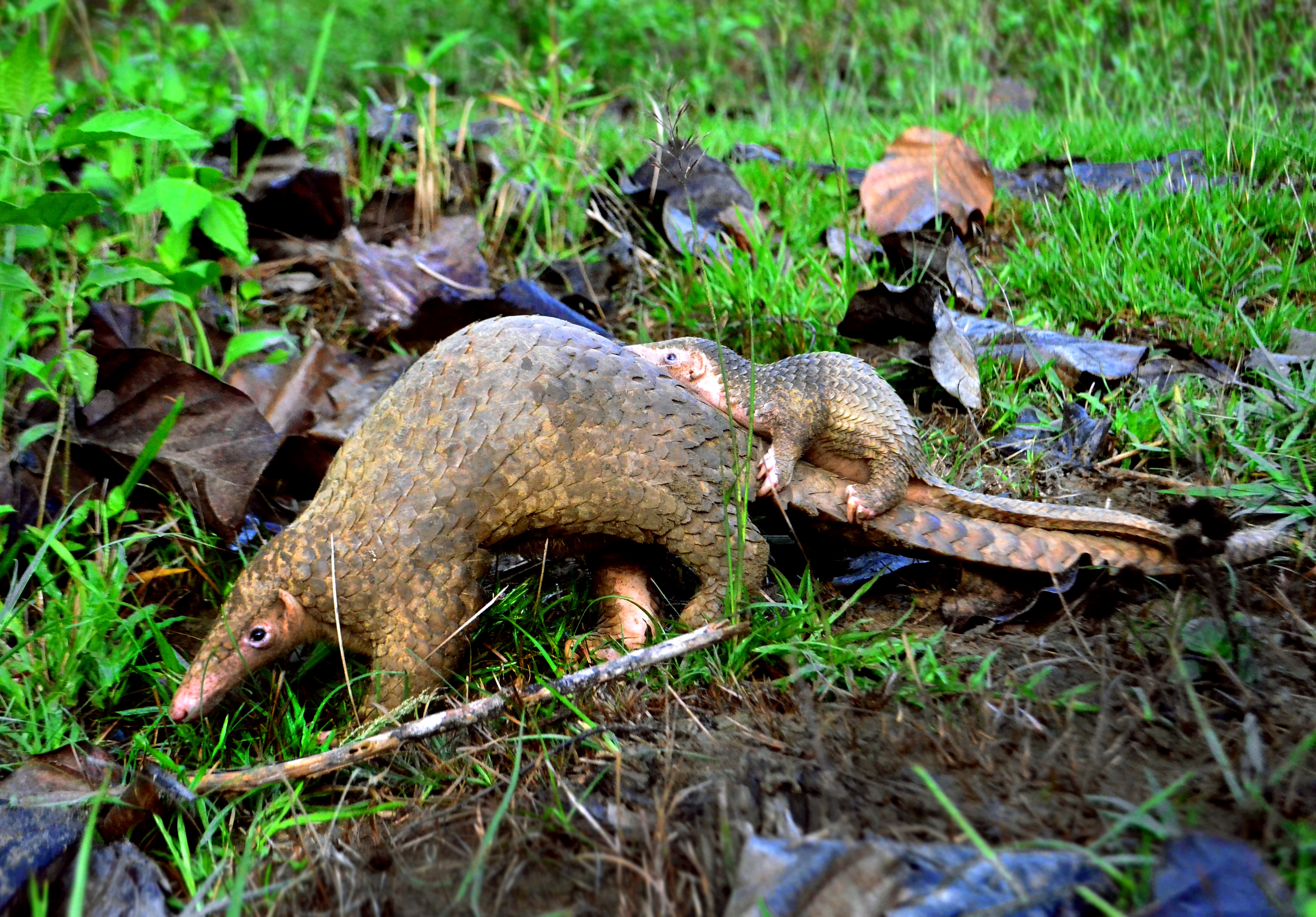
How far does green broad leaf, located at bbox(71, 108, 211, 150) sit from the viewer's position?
8.81ft

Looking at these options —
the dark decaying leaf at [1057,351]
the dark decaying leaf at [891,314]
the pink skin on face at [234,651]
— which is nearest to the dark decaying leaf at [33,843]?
the pink skin on face at [234,651]

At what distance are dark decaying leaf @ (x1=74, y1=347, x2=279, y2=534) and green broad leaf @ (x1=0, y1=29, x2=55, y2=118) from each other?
0.73 metres

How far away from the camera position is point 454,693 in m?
2.43

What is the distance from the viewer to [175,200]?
10.2 feet

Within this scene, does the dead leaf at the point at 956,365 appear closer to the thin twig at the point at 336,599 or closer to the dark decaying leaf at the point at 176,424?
the thin twig at the point at 336,599

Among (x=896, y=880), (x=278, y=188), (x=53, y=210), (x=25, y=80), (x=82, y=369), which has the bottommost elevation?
(x=896, y=880)

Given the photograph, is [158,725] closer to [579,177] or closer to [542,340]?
[542,340]

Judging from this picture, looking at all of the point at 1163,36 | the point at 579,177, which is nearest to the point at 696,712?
the point at 579,177

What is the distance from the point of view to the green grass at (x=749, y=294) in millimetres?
2229

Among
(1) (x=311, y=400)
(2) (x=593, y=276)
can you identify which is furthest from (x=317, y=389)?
(2) (x=593, y=276)

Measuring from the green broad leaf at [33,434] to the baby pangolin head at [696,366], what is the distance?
5.94 feet

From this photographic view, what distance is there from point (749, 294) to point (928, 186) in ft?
3.22

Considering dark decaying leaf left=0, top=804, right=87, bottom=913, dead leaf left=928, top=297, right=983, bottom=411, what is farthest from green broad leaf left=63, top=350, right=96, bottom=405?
dead leaf left=928, top=297, right=983, bottom=411

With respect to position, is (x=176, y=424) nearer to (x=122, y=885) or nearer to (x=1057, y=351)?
(x=122, y=885)
